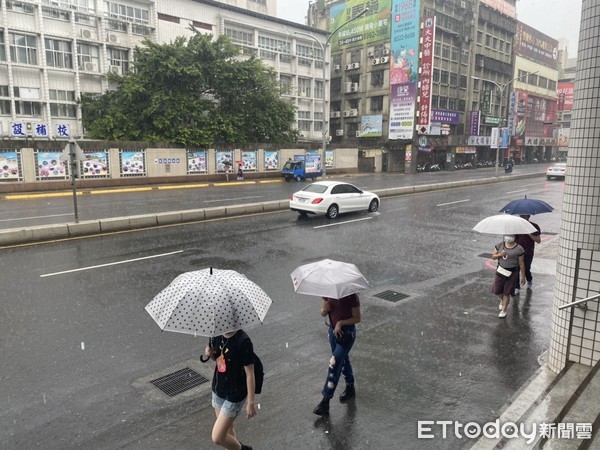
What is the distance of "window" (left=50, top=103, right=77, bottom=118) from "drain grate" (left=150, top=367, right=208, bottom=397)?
133ft

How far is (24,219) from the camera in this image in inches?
673

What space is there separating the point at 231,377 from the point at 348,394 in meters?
1.89

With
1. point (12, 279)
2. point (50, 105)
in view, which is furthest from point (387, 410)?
point (50, 105)

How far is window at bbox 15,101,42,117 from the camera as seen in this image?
37.7 m

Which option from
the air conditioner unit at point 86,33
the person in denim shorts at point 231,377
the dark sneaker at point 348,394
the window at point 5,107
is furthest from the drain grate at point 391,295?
the air conditioner unit at point 86,33

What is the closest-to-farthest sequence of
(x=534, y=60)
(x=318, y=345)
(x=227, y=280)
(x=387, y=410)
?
1. (x=227, y=280)
2. (x=387, y=410)
3. (x=318, y=345)
4. (x=534, y=60)

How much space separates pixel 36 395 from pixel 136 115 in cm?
3372

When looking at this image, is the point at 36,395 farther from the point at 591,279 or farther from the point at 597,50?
the point at 597,50

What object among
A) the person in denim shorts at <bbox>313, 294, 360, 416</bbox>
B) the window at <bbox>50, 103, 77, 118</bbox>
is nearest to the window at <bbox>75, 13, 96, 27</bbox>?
the window at <bbox>50, 103, 77, 118</bbox>

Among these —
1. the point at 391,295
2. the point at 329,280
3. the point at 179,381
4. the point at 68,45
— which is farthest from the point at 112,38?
the point at 329,280

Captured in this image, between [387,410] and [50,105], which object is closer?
[387,410]

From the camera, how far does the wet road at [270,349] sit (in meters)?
4.55

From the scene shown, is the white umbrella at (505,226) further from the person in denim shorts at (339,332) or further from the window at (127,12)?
the window at (127,12)

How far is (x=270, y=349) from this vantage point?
6.38 m
